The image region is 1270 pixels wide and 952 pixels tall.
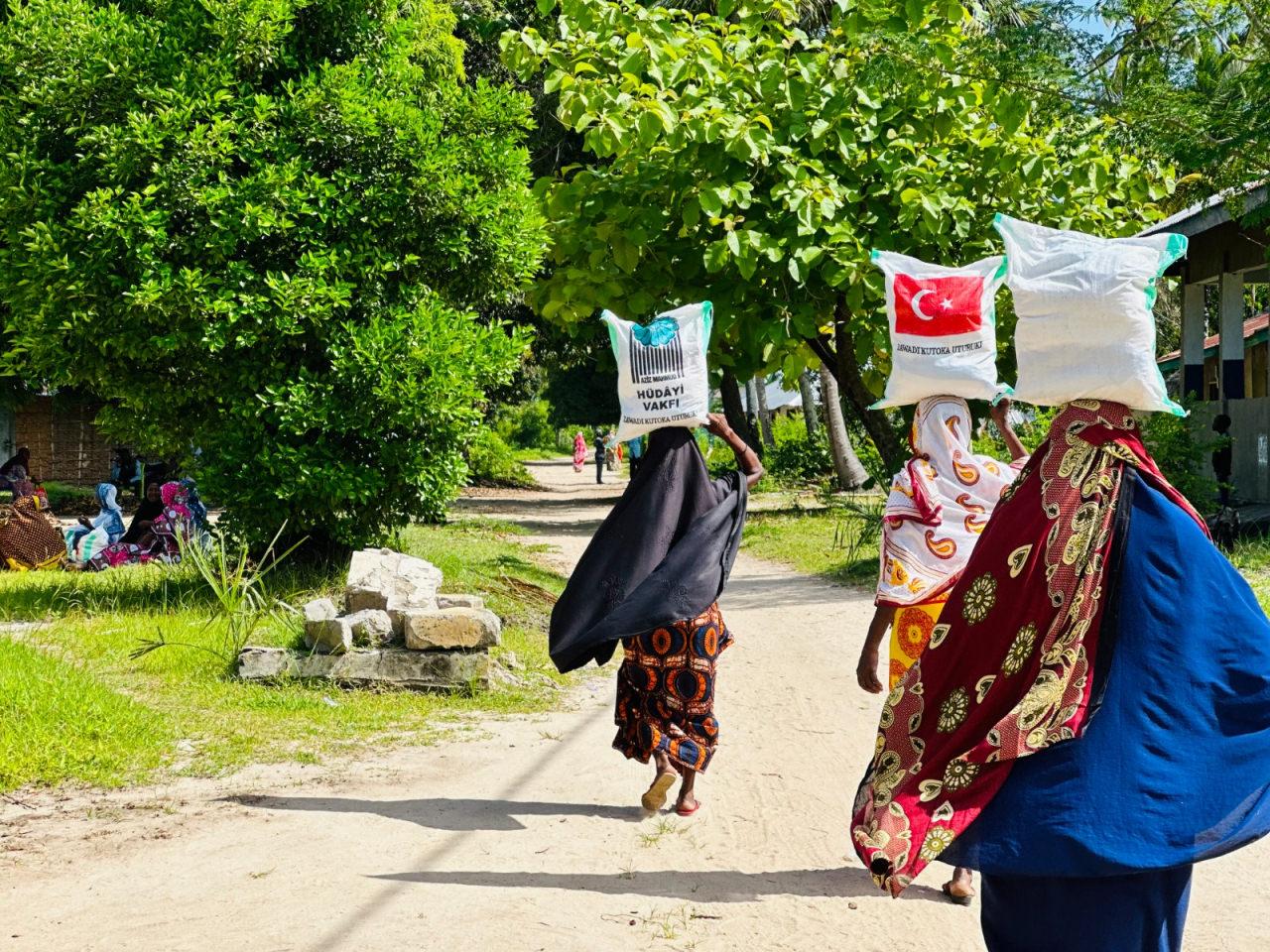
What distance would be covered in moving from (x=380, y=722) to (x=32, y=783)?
74.6 inches

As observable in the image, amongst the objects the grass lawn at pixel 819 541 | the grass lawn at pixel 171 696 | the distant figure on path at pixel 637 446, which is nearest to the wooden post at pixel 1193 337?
the grass lawn at pixel 819 541

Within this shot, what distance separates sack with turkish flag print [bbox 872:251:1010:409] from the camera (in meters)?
5.19

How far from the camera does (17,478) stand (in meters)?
16.7

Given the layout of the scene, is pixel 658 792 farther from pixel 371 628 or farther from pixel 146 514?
pixel 146 514

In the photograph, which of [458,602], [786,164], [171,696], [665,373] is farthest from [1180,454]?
[171,696]

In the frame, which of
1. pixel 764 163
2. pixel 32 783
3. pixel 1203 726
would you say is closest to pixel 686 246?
pixel 764 163

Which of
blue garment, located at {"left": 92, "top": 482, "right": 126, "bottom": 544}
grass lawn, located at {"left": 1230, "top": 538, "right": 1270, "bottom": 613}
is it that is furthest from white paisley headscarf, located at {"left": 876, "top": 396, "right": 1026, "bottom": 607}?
blue garment, located at {"left": 92, "top": 482, "right": 126, "bottom": 544}

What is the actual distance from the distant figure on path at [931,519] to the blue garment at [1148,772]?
177 cm

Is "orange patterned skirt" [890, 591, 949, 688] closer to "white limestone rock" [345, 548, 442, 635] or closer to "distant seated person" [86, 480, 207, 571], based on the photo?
"white limestone rock" [345, 548, 442, 635]

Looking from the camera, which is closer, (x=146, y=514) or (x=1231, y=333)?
(x=146, y=514)

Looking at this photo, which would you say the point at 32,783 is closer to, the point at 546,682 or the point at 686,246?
the point at 546,682

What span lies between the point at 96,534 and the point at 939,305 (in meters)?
12.3

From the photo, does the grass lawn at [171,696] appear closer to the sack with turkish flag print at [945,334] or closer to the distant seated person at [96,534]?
the distant seated person at [96,534]

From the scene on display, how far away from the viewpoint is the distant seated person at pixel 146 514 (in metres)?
14.6
